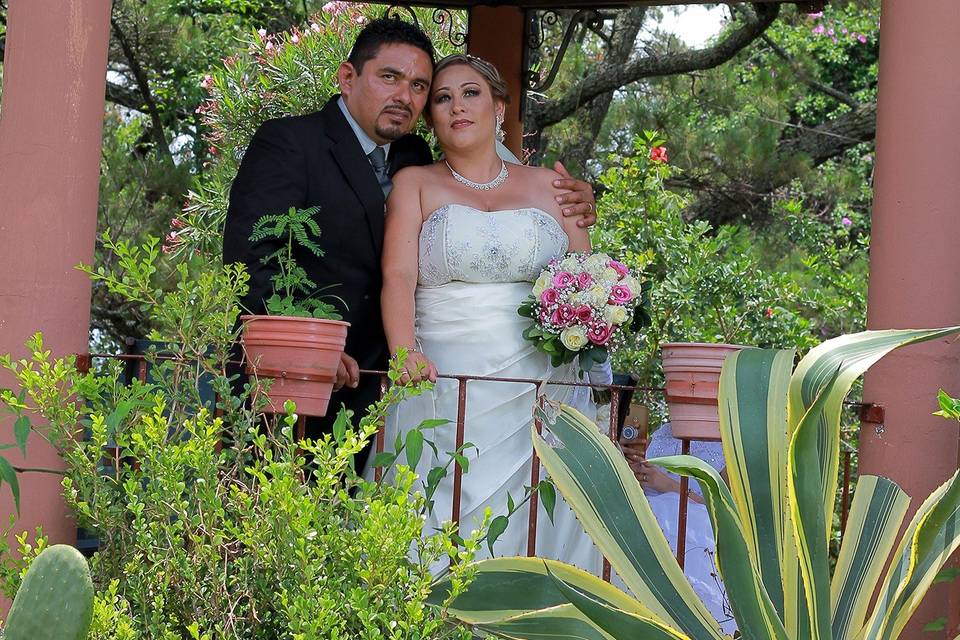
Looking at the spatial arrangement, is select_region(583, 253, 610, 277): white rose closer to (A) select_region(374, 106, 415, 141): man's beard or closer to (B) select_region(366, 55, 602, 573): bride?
(B) select_region(366, 55, 602, 573): bride

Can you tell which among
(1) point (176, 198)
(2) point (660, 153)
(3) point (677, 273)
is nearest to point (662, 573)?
(3) point (677, 273)

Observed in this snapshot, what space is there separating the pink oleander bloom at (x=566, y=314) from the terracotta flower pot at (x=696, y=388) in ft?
1.38

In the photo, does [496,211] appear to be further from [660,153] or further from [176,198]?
[176,198]

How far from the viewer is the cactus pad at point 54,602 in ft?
8.43

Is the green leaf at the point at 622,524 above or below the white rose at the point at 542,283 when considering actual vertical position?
below

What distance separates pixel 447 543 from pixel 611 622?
0.42 m

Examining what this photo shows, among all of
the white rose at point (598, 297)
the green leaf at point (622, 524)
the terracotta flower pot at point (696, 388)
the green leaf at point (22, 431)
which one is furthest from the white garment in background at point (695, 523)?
the green leaf at point (22, 431)

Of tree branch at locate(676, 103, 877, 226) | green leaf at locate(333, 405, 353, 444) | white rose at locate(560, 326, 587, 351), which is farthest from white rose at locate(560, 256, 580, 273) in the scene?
tree branch at locate(676, 103, 877, 226)

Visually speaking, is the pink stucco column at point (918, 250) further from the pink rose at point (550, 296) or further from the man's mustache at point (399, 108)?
the man's mustache at point (399, 108)

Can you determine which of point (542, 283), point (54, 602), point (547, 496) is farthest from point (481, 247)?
point (54, 602)

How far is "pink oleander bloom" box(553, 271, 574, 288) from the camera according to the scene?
4316mm

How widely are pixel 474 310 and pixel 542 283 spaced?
36 centimetres

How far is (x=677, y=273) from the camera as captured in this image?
23.5 ft

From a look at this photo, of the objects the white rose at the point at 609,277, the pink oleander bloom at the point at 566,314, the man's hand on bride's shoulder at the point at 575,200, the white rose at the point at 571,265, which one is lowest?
the pink oleander bloom at the point at 566,314
